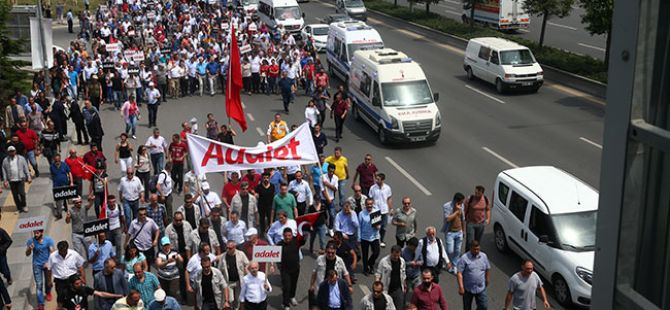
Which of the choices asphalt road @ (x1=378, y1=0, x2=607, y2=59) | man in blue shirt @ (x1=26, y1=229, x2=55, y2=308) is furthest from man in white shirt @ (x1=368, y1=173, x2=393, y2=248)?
asphalt road @ (x1=378, y1=0, x2=607, y2=59)

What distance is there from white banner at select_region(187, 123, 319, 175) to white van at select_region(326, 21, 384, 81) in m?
15.2

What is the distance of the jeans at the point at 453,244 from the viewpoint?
14.2m

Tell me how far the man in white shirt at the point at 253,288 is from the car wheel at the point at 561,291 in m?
4.93

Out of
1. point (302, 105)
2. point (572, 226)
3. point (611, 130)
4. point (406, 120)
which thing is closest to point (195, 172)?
point (572, 226)

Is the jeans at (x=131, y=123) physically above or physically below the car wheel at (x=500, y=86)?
below

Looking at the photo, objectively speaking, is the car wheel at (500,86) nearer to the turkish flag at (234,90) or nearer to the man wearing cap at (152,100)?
the man wearing cap at (152,100)

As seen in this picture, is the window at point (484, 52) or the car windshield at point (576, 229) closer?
the car windshield at point (576, 229)

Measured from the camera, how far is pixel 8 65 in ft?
96.6

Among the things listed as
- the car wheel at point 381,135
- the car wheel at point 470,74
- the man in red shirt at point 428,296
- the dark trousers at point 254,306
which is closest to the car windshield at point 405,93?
the car wheel at point 381,135

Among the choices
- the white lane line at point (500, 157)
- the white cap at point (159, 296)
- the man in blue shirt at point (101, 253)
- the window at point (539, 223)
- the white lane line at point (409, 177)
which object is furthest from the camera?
the white lane line at point (500, 157)

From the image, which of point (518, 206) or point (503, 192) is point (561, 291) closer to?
point (518, 206)

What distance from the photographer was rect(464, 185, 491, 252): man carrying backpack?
47.2 feet

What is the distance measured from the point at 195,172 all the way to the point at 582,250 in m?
7.03

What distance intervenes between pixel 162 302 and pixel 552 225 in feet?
21.8
